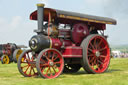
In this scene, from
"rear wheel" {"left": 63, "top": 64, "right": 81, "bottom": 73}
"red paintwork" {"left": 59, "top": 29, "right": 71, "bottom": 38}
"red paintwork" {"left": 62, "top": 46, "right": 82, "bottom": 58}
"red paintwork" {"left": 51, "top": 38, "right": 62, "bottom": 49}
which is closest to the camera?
"red paintwork" {"left": 51, "top": 38, "right": 62, "bottom": 49}

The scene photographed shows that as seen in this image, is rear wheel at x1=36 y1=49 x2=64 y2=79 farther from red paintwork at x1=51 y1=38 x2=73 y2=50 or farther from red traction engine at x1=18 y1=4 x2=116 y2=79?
red paintwork at x1=51 y1=38 x2=73 y2=50

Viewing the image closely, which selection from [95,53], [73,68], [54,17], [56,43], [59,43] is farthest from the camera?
[73,68]

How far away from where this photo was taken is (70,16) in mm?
8820

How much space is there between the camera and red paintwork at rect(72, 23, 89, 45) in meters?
9.35

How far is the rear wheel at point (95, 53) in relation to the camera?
893cm

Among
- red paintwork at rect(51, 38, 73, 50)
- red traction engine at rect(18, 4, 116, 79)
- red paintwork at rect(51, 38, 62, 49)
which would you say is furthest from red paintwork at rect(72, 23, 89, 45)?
red paintwork at rect(51, 38, 62, 49)

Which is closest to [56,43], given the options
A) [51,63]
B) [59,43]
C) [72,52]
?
[59,43]

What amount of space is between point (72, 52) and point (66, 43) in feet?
1.86

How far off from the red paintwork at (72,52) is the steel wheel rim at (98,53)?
0.56 m

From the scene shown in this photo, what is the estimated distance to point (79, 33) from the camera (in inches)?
371

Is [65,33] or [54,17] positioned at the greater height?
[54,17]

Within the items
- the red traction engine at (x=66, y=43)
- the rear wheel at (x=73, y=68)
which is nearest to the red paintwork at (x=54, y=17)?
the red traction engine at (x=66, y=43)

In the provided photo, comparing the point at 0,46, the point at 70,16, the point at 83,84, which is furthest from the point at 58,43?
the point at 0,46

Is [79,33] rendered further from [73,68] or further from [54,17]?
[73,68]
